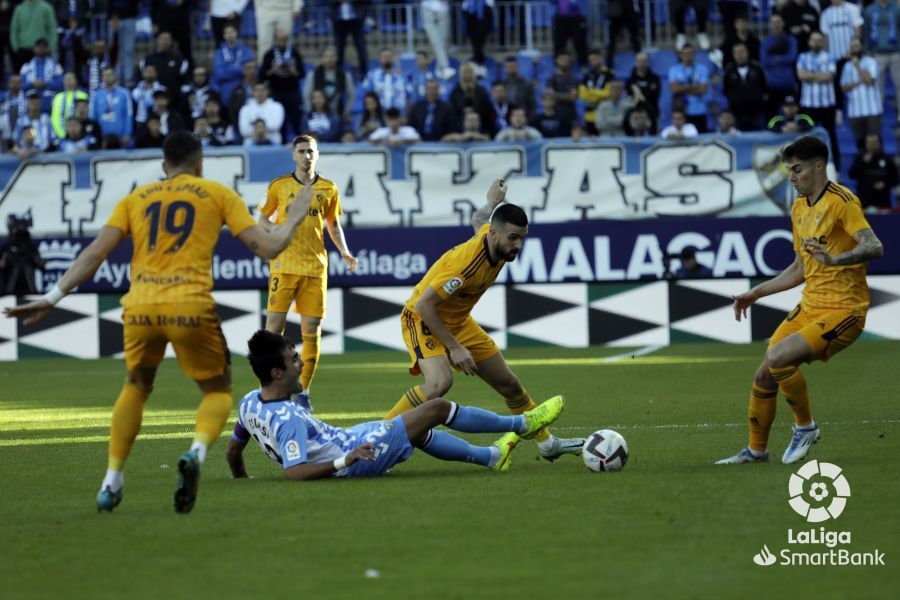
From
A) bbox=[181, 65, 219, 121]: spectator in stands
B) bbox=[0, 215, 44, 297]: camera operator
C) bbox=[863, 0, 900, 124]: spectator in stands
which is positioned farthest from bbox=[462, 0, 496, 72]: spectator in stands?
bbox=[0, 215, 44, 297]: camera operator

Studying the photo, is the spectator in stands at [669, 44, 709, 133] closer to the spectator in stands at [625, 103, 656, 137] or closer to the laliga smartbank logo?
the spectator in stands at [625, 103, 656, 137]

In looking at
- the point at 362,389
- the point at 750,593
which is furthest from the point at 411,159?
the point at 750,593

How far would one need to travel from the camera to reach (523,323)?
19719 mm

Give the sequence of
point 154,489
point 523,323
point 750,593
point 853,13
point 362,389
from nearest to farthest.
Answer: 1. point 750,593
2. point 154,489
3. point 362,389
4. point 523,323
5. point 853,13

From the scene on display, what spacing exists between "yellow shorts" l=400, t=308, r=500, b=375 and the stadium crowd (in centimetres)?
1208

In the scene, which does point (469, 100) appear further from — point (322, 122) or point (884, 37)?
point (884, 37)

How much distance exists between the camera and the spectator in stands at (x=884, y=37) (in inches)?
905

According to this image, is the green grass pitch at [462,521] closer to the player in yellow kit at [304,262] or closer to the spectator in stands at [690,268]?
the player in yellow kit at [304,262]

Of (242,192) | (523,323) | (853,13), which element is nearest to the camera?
(523,323)

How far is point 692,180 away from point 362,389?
8077mm

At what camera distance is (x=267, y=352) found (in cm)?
811

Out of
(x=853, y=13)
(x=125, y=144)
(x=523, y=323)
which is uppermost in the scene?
(x=853, y=13)

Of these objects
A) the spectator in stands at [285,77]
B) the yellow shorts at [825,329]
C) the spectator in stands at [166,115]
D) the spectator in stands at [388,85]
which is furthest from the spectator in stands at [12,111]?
the yellow shorts at [825,329]

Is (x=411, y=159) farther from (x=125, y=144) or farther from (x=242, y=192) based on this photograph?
(x=125, y=144)
